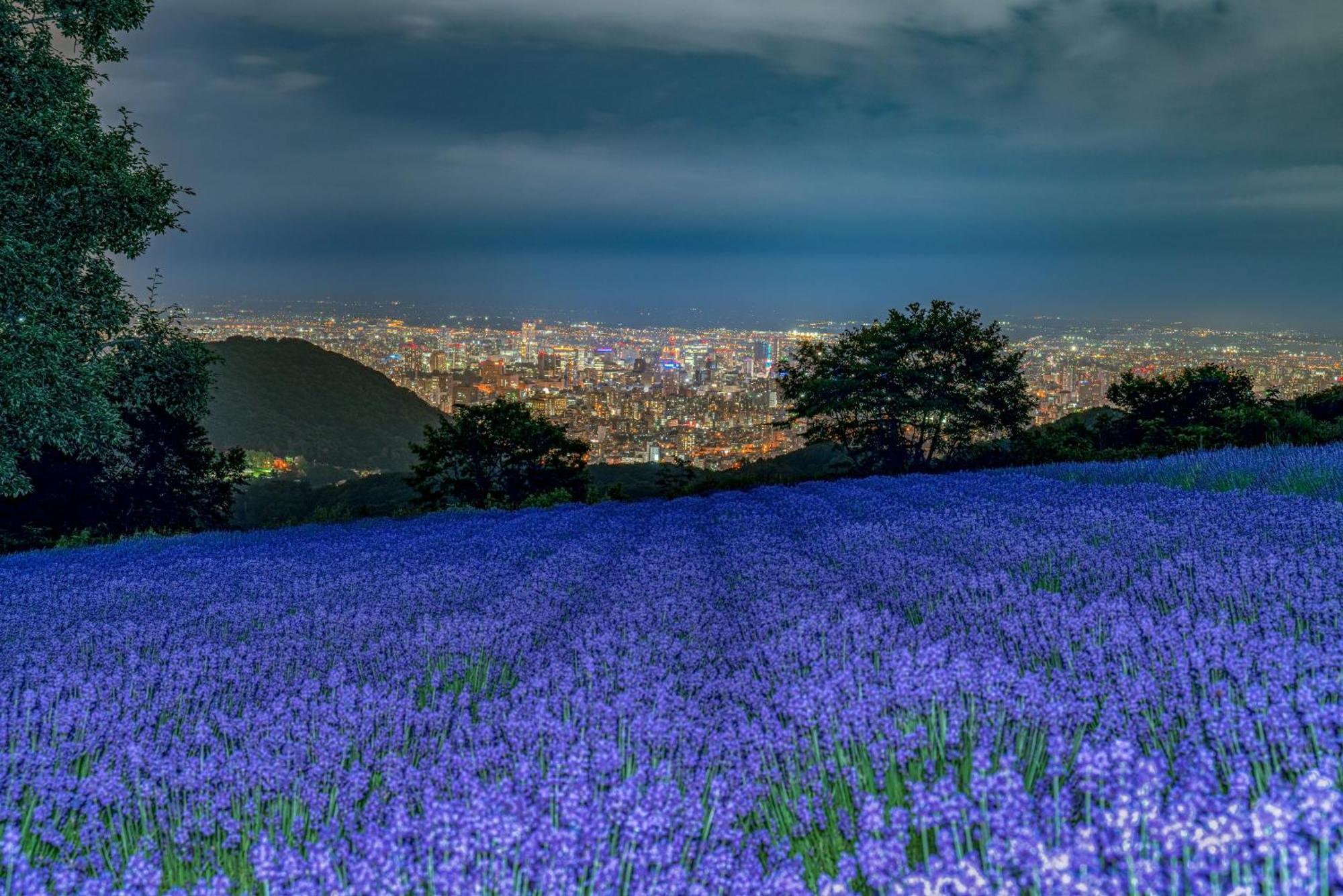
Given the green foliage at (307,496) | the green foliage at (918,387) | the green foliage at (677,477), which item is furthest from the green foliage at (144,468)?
the green foliage at (918,387)

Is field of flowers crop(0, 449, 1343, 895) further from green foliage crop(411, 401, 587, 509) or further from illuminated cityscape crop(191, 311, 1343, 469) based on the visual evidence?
illuminated cityscape crop(191, 311, 1343, 469)

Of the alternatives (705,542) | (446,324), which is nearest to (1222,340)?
(705,542)

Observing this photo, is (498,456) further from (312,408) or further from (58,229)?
(312,408)

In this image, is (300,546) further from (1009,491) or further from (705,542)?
(1009,491)

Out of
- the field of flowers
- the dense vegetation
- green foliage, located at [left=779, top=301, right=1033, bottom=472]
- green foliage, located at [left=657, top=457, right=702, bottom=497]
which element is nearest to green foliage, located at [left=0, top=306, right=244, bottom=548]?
the dense vegetation

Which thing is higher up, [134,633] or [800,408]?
[800,408]

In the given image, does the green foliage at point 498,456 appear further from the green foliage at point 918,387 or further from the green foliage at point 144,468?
the green foliage at point 918,387
